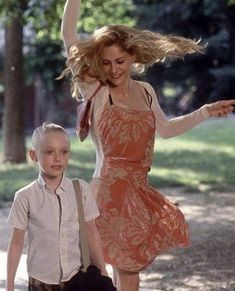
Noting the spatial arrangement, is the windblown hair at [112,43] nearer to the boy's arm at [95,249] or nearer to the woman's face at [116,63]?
the woman's face at [116,63]

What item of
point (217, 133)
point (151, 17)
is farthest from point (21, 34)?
point (151, 17)

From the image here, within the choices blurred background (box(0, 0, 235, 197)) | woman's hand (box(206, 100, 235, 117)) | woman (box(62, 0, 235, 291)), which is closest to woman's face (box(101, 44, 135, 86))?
woman (box(62, 0, 235, 291))

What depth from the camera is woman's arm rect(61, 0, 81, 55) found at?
5.26 m

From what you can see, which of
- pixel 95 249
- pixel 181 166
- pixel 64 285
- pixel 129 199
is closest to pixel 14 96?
pixel 181 166

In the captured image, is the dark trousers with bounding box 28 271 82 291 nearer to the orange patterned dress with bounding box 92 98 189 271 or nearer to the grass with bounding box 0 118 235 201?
the orange patterned dress with bounding box 92 98 189 271

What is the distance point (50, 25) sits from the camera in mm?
17281

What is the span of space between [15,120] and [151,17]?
670 inches

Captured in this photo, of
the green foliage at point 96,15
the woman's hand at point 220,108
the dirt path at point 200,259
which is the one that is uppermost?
the green foliage at point 96,15

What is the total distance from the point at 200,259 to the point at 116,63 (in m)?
4.22

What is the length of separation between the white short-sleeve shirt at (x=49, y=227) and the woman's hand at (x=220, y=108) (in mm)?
1104

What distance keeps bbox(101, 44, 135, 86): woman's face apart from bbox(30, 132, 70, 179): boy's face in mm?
767

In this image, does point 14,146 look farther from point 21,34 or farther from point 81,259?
point 81,259

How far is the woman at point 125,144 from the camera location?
502cm

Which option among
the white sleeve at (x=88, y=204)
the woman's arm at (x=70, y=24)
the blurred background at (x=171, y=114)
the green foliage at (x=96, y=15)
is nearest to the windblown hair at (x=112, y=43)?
the woman's arm at (x=70, y=24)
